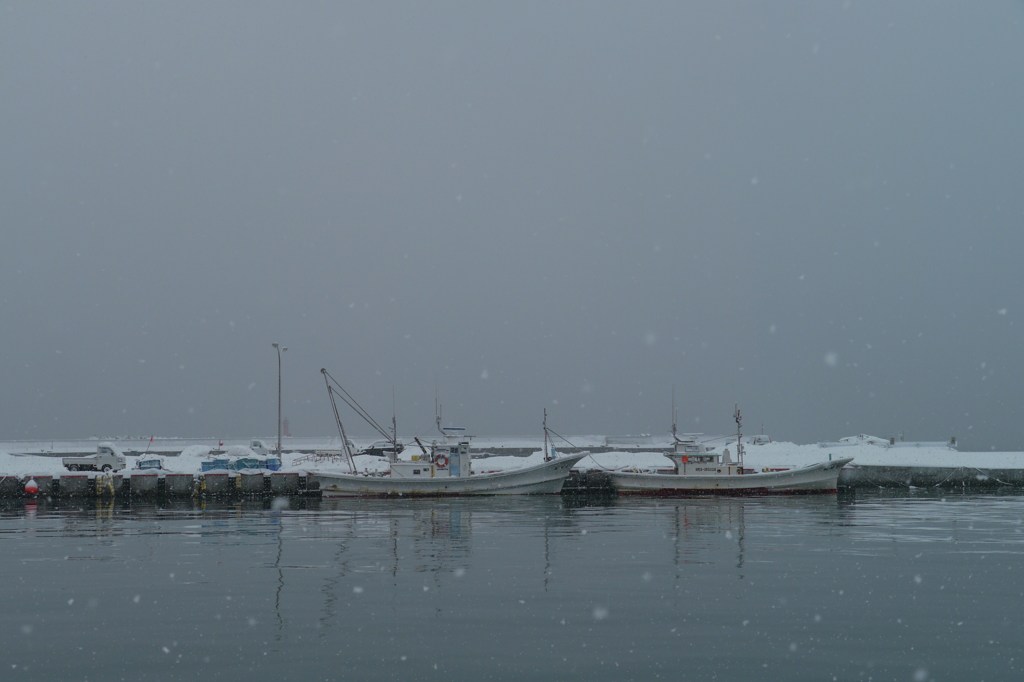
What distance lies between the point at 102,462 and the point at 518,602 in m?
67.8

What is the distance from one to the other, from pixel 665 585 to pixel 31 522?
32.7 metres

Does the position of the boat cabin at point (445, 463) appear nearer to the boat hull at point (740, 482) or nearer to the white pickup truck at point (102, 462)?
the boat hull at point (740, 482)

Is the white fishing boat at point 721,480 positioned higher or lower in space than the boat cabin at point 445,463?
lower

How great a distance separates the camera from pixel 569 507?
51.0 metres

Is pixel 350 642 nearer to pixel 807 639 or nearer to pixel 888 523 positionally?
pixel 807 639

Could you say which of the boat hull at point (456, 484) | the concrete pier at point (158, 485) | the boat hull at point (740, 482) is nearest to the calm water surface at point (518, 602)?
the boat hull at point (456, 484)

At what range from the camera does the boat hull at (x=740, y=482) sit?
198ft

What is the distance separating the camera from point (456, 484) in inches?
2360

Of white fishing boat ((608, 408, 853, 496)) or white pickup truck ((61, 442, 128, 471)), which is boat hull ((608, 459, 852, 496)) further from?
white pickup truck ((61, 442, 128, 471))

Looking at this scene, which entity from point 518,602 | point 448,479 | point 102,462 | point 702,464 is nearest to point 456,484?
point 448,479

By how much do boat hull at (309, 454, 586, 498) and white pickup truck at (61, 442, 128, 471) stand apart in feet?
89.2

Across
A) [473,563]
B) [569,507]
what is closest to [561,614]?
[473,563]

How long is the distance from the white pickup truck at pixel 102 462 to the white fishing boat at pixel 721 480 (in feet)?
141

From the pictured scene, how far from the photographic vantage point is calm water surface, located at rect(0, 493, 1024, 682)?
50.4 ft
